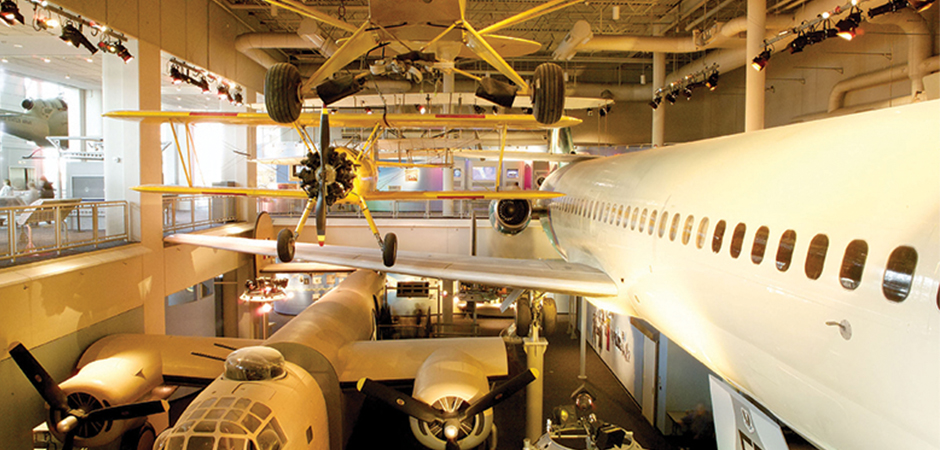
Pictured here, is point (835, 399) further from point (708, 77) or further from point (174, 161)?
point (174, 161)

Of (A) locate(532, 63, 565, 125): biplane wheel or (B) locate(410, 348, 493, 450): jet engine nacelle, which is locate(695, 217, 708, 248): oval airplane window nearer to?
(A) locate(532, 63, 565, 125): biplane wheel

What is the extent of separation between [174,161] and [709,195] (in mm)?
27160

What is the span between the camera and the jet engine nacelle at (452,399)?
23.4 feet

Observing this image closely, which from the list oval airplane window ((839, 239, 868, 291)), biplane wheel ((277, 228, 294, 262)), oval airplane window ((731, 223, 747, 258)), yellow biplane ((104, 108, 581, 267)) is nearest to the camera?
oval airplane window ((839, 239, 868, 291))

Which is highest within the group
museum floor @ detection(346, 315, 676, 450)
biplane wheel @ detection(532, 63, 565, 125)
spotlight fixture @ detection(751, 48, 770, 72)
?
spotlight fixture @ detection(751, 48, 770, 72)

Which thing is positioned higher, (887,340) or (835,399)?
(887,340)

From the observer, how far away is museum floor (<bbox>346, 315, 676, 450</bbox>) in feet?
31.9

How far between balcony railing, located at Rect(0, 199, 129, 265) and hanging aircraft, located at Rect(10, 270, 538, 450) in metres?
1.81

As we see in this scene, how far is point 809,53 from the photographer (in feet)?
55.6

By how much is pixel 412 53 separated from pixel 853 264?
570 centimetres

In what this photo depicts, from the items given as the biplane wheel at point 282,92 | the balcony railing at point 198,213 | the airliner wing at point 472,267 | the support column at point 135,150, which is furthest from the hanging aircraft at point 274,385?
the balcony railing at point 198,213

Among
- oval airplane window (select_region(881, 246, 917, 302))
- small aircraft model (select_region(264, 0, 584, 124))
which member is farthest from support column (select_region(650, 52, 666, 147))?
oval airplane window (select_region(881, 246, 917, 302))

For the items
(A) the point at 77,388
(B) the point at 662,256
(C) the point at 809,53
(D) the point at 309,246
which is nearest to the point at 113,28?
(D) the point at 309,246

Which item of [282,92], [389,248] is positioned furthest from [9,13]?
[389,248]
